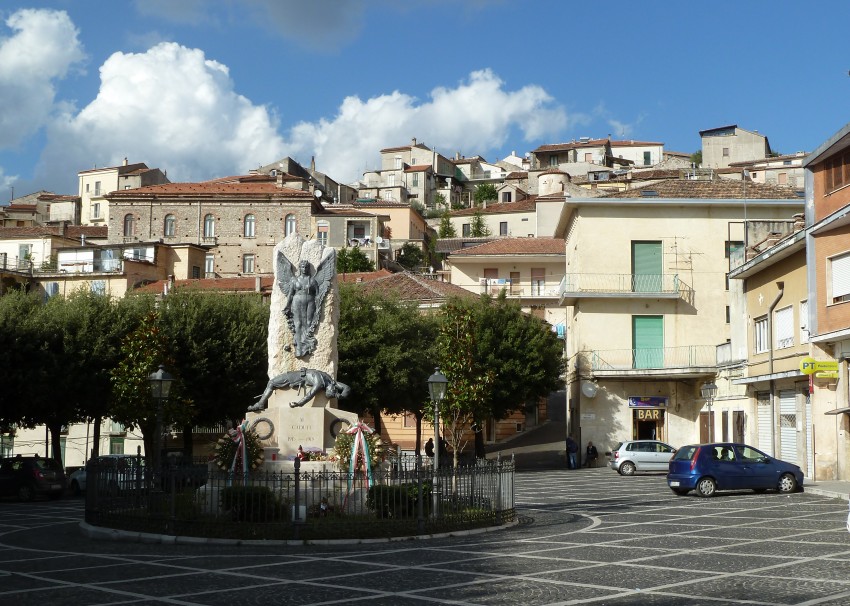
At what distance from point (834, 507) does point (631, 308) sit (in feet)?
85.1

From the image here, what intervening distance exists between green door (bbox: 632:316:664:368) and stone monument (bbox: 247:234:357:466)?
2695 cm

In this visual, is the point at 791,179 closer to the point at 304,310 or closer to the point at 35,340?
the point at 35,340

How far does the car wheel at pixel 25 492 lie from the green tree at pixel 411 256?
61620 millimetres

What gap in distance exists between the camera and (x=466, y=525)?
19656 mm

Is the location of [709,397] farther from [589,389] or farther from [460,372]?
[460,372]

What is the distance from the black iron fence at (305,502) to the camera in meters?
18.4

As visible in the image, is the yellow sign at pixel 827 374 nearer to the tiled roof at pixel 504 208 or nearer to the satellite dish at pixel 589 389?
the satellite dish at pixel 589 389

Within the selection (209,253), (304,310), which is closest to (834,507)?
(304,310)

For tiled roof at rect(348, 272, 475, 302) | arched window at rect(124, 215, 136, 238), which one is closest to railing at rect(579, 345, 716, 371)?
tiled roof at rect(348, 272, 475, 302)

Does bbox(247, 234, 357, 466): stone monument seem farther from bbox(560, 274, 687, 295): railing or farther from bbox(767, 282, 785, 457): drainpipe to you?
bbox(560, 274, 687, 295): railing

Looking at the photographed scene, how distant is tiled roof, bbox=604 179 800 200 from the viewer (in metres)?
51.7

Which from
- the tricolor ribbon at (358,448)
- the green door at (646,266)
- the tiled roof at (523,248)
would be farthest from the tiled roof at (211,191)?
the tricolor ribbon at (358,448)

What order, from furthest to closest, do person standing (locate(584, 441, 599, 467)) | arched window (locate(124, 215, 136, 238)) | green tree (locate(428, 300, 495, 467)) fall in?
arched window (locate(124, 215, 136, 238)) → person standing (locate(584, 441, 599, 467)) → green tree (locate(428, 300, 495, 467))

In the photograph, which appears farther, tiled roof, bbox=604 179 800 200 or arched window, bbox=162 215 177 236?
arched window, bbox=162 215 177 236
